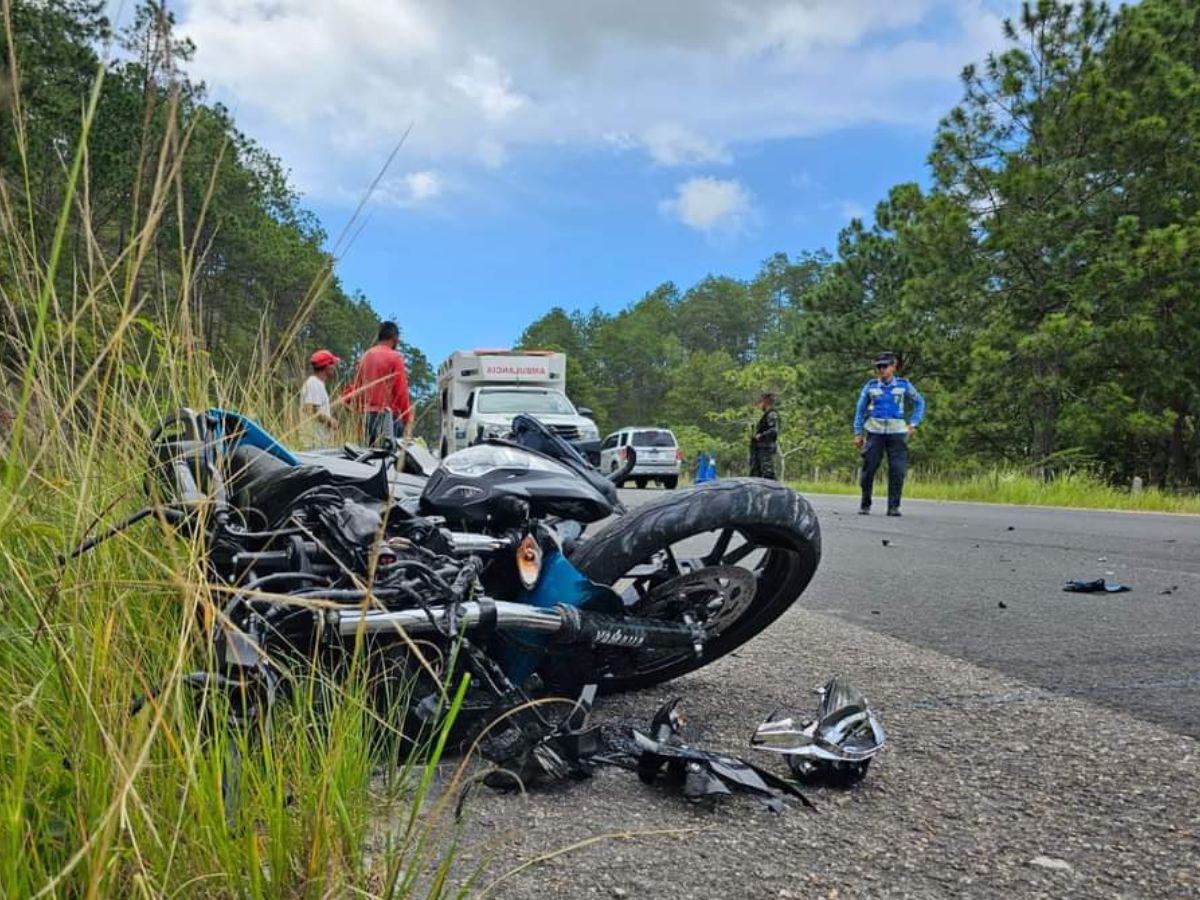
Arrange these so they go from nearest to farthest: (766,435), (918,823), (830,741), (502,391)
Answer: (918,823)
(830,741)
(766,435)
(502,391)

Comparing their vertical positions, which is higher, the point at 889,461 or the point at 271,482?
the point at 889,461

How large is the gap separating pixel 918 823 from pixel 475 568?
40.5 inches

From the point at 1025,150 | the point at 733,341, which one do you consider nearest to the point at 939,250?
the point at 1025,150

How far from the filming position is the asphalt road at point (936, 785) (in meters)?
1.54

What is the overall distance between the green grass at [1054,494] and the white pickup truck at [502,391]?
6.63 meters

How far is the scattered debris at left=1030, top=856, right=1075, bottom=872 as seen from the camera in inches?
61.8

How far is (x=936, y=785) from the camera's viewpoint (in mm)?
1970

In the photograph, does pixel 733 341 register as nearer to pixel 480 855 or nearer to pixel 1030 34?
pixel 1030 34

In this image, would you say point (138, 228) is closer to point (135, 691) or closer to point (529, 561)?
point (135, 691)

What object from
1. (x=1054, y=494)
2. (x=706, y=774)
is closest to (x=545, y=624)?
(x=706, y=774)

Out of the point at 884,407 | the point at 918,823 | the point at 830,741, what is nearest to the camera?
the point at 918,823

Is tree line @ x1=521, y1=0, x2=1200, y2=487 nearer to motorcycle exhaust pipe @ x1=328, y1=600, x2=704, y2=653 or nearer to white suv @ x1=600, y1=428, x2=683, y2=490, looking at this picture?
white suv @ x1=600, y1=428, x2=683, y2=490

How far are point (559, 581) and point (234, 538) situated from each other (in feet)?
2.46

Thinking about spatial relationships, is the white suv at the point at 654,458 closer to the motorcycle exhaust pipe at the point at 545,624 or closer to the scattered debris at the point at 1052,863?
the motorcycle exhaust pipe at the point at 545,624
